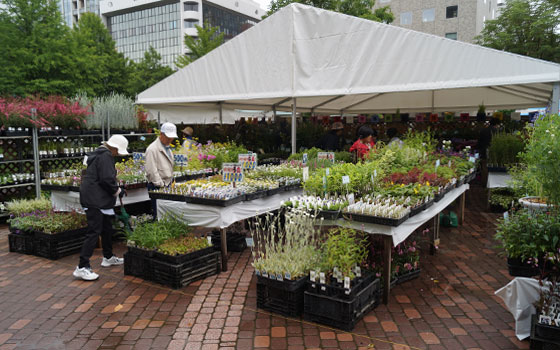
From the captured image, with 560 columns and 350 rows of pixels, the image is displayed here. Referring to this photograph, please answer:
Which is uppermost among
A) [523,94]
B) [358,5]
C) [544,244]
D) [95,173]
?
[358,5]

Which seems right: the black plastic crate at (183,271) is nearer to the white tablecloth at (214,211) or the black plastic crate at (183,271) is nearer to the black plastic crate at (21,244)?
the white tablecloth at (214,211)

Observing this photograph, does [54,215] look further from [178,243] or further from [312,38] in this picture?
[312,38]

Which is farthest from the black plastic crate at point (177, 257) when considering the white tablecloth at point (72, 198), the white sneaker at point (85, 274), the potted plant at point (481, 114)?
the potted plant at point (481, 114)

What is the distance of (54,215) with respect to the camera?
5934 millimetres

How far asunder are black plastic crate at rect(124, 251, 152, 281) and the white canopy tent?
399 centimetres

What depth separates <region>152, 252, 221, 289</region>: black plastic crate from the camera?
14.7 ft

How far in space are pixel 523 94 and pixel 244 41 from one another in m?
6.27

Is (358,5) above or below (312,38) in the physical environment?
above

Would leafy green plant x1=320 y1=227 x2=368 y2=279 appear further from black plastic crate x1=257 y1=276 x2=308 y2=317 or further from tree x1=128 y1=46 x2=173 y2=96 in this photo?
tree x1=128 y1=46 x2=173 y2=96

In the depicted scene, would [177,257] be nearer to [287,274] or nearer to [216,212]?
[216,212]

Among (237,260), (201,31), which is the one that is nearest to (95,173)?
(237,260)

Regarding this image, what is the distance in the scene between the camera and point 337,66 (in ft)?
23.2

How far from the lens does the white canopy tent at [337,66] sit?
19.4 feet

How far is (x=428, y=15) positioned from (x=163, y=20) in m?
45.8
